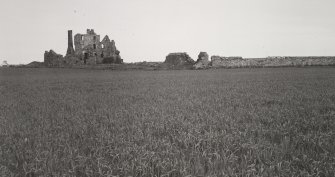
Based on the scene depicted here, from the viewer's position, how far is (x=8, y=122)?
5.66m

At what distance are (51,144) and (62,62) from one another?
58482 mm

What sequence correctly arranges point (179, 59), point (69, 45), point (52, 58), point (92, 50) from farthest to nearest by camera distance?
point (69, 45) → point (92, 50) → point (52, 58) → point (179, 59)

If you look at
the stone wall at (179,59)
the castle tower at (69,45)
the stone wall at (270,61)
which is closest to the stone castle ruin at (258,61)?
the stone wall at (270,61)

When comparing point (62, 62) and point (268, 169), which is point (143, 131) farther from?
point (62, 62)

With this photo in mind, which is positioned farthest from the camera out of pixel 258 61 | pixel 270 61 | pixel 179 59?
pixel 179 59

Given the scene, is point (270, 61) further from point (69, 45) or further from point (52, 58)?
point (69, 45)

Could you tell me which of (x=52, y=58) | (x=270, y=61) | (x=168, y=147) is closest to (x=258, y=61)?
(x=270, y=61)

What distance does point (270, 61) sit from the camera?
46781mm

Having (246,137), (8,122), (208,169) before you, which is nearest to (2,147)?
(8,122)

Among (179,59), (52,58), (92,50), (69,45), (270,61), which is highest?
(69,45)

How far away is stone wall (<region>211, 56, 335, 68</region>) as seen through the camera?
142 feet

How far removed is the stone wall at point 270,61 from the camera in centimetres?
4316

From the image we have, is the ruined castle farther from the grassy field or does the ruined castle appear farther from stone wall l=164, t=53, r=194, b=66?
the grassy field

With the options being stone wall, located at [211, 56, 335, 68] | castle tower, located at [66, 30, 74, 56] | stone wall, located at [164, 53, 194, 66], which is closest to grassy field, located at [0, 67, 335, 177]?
stone wall, located at [211, 56, 335, 68]
